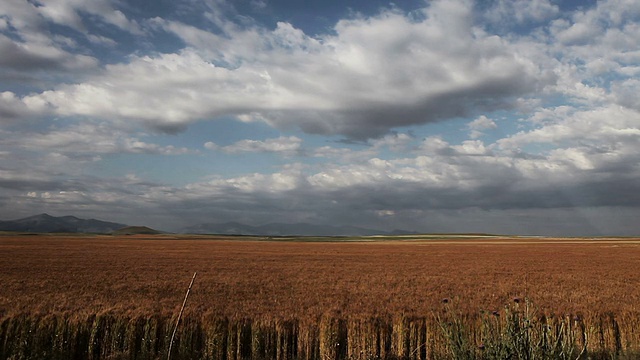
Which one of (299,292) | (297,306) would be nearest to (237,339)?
(297,306)

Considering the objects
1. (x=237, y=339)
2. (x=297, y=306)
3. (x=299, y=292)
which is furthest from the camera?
(x=299, y=292)

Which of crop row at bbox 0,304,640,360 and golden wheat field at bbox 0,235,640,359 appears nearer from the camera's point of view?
crop row at bbox 0,304,640,360

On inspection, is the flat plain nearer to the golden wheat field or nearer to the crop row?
the golden wheat field

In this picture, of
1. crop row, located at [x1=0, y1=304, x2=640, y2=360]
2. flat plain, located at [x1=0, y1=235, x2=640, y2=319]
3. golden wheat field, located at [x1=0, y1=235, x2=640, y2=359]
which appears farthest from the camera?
flat plain, located at [x1=0, y1=235, x2=640, y2=319]

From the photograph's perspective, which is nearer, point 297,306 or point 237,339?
point 237,339

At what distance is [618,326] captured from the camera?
17.6 m

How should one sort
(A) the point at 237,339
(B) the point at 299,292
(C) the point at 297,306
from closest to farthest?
(A) the point at 237,339 → (C) the point at 297,306 → (B) the point at 299,292

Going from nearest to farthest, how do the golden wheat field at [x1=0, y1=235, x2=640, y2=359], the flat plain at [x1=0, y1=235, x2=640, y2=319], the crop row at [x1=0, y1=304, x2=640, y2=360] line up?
1. the crop row at [x1=0, y1=304, x2=640, y2=360]
2. the golden wheat field at [x1=0, y1=235, x2=640, y2=359]
3. the flat plain at [x1=0, y1=235, x2=640, y2=319]

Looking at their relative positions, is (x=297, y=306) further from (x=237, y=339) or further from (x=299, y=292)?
(x=237, y=339)

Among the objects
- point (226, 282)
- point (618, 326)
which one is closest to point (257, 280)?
point (226, 282)

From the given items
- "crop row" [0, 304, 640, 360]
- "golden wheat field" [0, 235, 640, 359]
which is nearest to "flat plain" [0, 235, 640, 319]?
"golden wheat field" [0, 235, 640, 359]

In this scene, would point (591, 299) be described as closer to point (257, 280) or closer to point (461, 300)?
point (461, 300)

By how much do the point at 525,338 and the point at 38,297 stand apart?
932 inches

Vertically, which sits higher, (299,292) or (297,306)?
(297,306)
